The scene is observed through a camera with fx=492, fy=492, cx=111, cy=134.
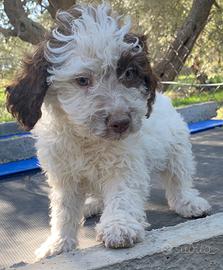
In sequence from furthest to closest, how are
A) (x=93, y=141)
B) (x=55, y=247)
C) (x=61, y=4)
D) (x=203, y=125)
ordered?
(x=61, y=4), (x=203, y=125), (x=55, y=247), (x=93, y=141)

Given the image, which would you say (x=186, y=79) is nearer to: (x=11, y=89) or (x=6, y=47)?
(x=6, y=47)

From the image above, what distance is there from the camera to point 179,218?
11.4 feet

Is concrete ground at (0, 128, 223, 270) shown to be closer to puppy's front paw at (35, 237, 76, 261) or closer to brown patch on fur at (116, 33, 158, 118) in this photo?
puppy's front paw at (35, 237, 76, 261)

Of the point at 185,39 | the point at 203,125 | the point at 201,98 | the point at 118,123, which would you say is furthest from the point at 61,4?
the point at 118,123

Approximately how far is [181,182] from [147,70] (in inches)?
44.5

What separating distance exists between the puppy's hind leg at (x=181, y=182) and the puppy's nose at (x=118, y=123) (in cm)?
116

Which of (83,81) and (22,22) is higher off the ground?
(83,81)

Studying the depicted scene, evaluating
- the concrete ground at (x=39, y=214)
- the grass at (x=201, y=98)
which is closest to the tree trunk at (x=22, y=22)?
the grass at (x=201, y=98)

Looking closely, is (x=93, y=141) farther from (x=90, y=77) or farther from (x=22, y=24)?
(x=22, y=24)

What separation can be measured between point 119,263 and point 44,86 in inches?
41.7

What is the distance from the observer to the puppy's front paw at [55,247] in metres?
2.81

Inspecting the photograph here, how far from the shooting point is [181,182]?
3625 mm

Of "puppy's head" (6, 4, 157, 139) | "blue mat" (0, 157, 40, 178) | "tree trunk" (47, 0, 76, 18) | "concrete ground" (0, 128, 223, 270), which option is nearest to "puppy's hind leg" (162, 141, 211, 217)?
"concrete ground" (0, 128, 223, 270)

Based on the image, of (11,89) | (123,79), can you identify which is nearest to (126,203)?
(123,79)
